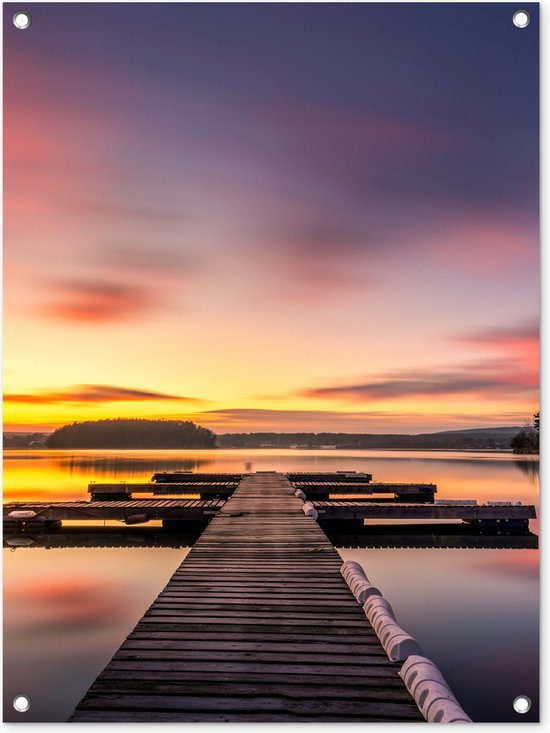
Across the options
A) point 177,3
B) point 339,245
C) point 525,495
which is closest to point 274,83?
point 177,3

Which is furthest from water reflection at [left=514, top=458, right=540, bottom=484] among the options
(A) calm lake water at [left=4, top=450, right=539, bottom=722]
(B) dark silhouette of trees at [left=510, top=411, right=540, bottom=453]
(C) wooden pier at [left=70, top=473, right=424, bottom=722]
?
(C) wooden pier at [left=70, top=473, right=424, bottom=722]

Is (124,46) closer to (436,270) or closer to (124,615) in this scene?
(436,270)

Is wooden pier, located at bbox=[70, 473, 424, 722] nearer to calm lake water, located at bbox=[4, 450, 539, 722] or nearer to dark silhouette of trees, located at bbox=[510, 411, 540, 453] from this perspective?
calm lake water, located at bbox=[4, 450, 539, 722]

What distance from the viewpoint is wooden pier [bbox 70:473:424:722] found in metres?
2.64

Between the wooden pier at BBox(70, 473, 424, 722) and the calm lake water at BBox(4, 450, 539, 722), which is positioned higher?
the wooden pier at BBox(70, 473, 424, 722)

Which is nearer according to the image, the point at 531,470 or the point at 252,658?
the point at 252,658

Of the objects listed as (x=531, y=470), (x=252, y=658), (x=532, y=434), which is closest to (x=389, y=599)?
(x=532, y=434)

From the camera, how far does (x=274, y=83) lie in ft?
16.8

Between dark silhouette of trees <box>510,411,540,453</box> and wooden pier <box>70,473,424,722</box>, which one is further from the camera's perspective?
Result: dark silhouette of trees <box>510,411,540,453</box>

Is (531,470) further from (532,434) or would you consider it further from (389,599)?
(389,599)

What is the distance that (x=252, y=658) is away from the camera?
3.15m

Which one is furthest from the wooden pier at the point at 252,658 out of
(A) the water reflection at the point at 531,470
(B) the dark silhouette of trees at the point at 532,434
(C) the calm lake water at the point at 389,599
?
(A) the water reflection at the point at 531,470

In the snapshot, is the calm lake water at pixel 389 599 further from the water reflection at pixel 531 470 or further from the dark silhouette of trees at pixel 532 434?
the water reflection at pixel 531 470

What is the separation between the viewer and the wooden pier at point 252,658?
2.64m
